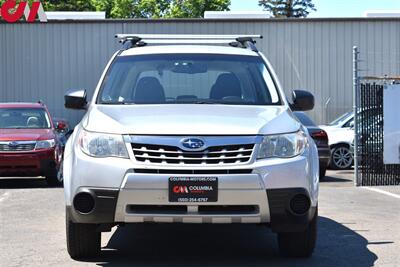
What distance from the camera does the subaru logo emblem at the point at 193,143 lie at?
6.14 m

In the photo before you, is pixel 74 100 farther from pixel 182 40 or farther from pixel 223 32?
pixel 223 32

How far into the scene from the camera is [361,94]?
14203 mm

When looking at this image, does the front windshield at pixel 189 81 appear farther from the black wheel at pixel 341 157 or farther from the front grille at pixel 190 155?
the black wheel at pixel 341 157

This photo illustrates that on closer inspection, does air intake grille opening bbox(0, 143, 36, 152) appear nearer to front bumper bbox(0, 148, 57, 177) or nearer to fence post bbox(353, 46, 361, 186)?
front bumper bbox(0, 148, 57, 177)

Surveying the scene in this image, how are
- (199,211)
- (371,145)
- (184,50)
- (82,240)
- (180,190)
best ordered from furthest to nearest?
(371,145)
(184,50)
(82,240)
(199,211)
(180,190)

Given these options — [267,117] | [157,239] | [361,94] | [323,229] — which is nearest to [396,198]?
[361,94]

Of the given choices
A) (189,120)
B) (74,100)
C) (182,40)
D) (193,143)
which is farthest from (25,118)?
(193,143)

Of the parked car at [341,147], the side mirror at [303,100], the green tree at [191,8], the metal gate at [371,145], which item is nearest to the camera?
the side mirror at [303,100]

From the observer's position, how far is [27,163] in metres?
13.7

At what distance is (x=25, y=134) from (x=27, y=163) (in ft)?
1.84

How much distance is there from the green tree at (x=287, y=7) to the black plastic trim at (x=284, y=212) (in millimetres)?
70840

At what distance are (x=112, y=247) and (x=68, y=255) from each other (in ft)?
1.87

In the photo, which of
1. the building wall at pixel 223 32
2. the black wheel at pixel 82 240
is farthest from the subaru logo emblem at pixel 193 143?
the building wall at pixel 223 32

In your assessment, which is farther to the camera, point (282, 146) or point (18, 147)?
point (18, 147)
